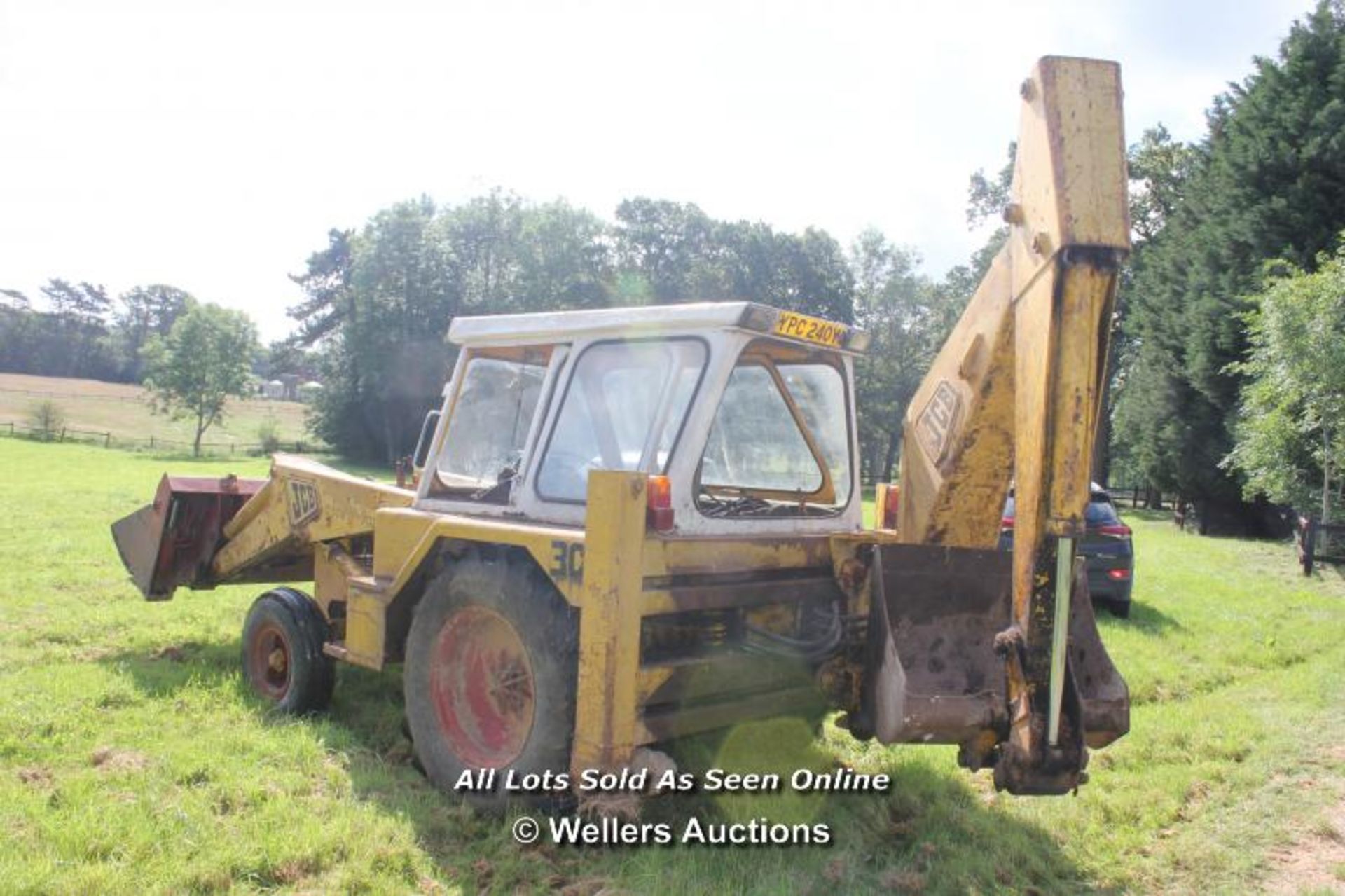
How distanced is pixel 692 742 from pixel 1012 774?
2178mm

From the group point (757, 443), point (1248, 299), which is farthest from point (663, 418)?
point (1248, 299)

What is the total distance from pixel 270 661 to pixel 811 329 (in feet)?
12.8

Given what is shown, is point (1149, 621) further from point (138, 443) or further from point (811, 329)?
point (138, 443)

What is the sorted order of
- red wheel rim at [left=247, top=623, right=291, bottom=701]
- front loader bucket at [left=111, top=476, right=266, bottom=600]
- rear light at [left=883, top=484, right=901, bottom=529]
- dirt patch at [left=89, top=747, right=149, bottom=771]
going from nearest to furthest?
1. dirt patch at [left=89, top=747, right=149, bottom=771]
2. rear light at [left=883, top=484, right=901, bottom=529]
3. red wheel rim at [left=247, top=623, right=291, bottom=701]
4. front loader bucket at [left=111, top=476, right=266, bottom=600]

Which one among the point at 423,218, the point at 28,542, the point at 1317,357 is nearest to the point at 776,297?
the point at 423,218

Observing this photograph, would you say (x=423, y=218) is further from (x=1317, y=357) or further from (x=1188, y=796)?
(x=1188, y=796)

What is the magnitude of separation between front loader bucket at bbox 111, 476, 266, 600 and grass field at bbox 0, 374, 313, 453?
146ft

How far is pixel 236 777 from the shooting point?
→ 4.77m

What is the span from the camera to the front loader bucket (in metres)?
7.18

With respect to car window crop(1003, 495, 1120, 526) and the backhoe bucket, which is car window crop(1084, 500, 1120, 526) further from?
the backhoe bucket

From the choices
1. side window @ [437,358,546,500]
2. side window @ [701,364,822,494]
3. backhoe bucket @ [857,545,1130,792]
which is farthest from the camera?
side window @ [437,358,546,500]

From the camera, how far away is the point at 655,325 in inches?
181

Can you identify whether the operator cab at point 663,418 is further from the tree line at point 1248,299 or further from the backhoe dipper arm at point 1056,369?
the tree line at point 1248,299

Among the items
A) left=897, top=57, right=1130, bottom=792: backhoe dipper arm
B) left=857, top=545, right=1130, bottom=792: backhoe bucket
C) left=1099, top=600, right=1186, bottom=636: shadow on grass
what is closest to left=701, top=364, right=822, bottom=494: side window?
left=857, top=545, right=1130, bottom=792: backhoe bucket
